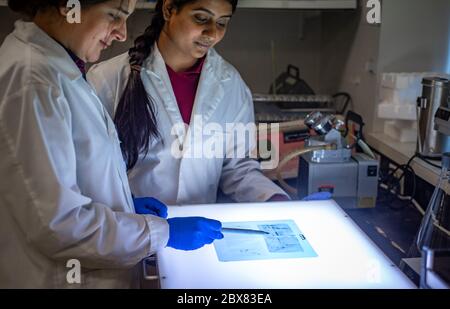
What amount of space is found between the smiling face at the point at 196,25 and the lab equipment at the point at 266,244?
0.46m

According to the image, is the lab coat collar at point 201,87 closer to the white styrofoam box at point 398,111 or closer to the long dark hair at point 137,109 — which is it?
the long dark hair at point 137,109

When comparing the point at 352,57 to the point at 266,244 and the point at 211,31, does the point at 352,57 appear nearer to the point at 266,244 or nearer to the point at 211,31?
the point at 211,31

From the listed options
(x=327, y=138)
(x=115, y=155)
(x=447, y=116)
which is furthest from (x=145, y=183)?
(x=447, y=116)

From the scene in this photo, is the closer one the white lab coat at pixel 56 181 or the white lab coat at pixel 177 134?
the white lab coat at pixel 56 181

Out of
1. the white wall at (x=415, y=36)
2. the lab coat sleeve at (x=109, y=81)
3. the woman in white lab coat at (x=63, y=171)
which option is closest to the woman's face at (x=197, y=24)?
the lab coat sleeve at (x=109, y=81)

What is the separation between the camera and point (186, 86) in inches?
50.9

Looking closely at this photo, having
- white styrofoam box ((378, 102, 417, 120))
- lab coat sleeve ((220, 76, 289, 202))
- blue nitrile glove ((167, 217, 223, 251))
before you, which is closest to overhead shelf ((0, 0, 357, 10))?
lab coat sleeve ((220, 76, 289, 202))

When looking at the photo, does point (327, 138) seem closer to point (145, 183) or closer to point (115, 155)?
point (145, 183)

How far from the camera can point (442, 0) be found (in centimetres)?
141

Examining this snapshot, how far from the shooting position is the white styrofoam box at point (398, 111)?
62.0 inches

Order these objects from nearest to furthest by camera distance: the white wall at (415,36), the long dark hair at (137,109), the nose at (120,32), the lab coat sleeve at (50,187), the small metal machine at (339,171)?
the lab coat sleeve at (50,187) < the nose at (120,32) < the long dark hair at (137,109) < the small metal machine at (339,171) < the white wall at (415,36)

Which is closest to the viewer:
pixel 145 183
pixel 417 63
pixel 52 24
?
pixel 52 24

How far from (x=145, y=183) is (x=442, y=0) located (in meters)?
0.98

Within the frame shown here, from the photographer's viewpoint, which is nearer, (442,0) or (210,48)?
(210,48)
